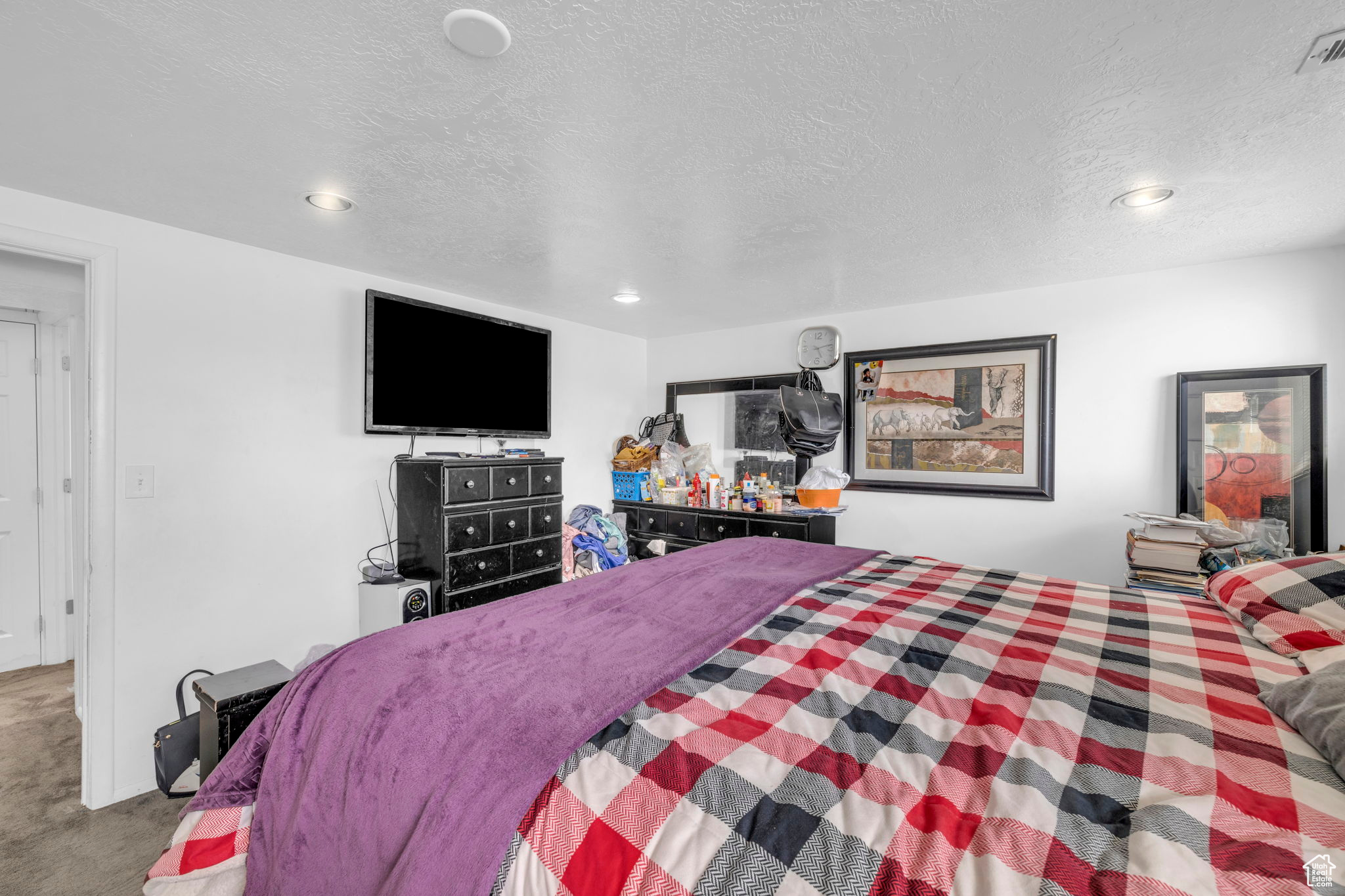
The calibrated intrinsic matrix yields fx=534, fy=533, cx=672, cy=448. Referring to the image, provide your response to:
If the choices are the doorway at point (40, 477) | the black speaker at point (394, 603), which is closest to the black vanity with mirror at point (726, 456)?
the black speaker at point (394, 603)

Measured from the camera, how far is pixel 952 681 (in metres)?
1.18

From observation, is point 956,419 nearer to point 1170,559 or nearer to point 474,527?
point 1170,559

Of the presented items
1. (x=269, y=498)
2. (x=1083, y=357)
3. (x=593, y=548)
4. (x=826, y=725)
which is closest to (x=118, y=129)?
(x=269, y=498)

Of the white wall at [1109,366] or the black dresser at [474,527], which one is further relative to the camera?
the black dresser at [474,527]

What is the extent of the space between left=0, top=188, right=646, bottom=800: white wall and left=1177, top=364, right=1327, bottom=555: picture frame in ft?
14.7

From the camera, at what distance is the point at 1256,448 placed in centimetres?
272

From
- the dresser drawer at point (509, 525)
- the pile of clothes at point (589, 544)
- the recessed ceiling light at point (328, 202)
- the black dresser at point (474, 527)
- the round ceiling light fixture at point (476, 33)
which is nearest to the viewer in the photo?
the round ceiling light fixture at point (476, 33)

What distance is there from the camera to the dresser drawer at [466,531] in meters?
2.91

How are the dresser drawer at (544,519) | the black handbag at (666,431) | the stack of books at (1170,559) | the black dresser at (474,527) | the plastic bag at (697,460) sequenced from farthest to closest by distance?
the black handbag at (666,431) < the plastic bag at (697,460) < the dresser drawer at (544,519) < the black dresser at (474,527) < the stack of books at (1170,559)

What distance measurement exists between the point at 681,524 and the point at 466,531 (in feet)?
5.66

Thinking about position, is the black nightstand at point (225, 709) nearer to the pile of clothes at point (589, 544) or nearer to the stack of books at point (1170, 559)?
the pile of clothes at point (589, 544)

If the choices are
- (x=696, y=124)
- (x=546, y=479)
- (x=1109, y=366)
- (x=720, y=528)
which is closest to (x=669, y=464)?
(x=720, y=528)

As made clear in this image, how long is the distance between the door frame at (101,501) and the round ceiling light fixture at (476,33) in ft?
6.89

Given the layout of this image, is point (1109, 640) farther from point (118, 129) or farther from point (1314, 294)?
point (118, 129)
